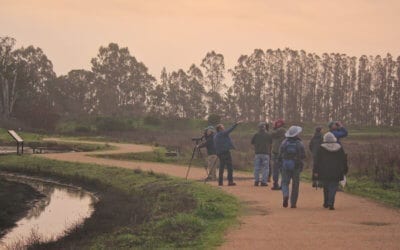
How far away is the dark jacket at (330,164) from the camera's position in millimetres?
14734

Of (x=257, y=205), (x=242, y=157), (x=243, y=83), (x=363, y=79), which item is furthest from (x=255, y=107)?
(x=257, y=205)

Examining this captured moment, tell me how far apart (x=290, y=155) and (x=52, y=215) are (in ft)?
24.2

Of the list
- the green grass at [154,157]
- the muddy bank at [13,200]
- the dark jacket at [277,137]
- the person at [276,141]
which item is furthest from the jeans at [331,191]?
the green grass at [154,157]

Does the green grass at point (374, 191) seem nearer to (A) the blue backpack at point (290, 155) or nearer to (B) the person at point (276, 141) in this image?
(B) the person at point (276, 141)

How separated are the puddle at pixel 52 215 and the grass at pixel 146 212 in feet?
1.68

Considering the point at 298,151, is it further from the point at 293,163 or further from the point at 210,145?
the point at 210,145

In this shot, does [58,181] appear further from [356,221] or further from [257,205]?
[356,221]

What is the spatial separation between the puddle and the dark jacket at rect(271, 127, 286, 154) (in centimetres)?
594

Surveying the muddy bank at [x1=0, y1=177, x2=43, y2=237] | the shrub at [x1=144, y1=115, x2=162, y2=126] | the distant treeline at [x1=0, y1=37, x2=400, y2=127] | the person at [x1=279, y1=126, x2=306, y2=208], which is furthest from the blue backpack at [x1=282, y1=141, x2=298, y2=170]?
the distant treeline at [x1=0, y1=37, x2=400, y2=127]

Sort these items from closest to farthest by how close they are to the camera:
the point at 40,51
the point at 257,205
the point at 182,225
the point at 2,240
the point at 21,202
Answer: the point at 182,225
the point at 2,240
the point at 257,205
the point at 21,202
the point at 40,51

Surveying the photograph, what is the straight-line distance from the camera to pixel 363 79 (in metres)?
114

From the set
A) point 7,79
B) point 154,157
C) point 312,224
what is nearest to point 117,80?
point 7,79

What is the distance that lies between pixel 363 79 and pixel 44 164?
9174cm

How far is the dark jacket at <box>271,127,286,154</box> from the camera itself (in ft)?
63.7
